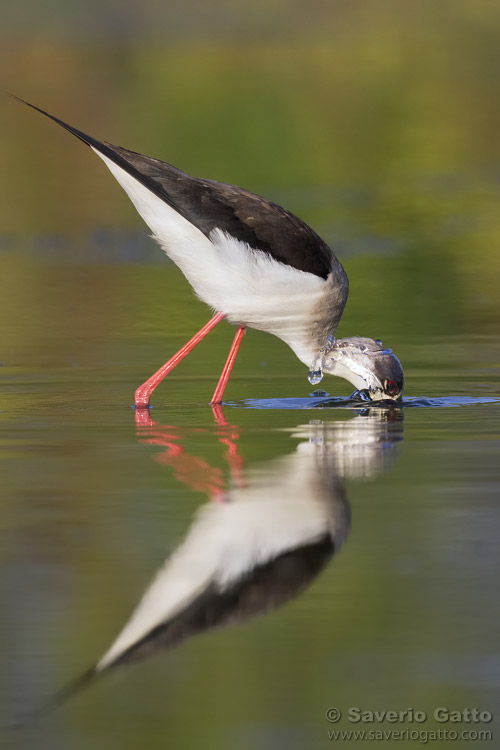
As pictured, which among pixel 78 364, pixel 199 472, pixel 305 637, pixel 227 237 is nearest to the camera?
pixel 305 637

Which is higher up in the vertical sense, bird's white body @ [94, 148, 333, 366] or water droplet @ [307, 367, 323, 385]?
bird's white body @ [94, 148, 333, 366]

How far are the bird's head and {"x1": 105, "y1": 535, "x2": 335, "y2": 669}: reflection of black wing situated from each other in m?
3.57

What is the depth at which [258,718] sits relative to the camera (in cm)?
368

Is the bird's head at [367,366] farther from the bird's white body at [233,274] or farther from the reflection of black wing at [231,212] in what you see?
the reflection of black wing at [231,212]

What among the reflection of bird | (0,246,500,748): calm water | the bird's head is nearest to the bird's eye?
the bird's head

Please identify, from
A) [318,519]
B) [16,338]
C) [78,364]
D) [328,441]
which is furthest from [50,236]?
[318,519]

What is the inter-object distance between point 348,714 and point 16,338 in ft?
26.0

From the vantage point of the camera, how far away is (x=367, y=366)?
28.3 feet

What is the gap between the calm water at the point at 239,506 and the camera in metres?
3.80

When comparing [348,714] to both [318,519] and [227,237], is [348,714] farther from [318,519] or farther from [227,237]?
[227,237]

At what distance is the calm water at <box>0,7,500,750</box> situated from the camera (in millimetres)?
3805

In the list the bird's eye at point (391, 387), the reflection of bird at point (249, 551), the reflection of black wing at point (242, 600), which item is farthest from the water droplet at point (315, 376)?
the reflection of black wing at point (242, 600)

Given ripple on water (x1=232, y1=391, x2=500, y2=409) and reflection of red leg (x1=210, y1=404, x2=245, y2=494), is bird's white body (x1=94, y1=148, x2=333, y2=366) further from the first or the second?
reflection of red leg (x1=210, y1=404, x2=245, y2=494)

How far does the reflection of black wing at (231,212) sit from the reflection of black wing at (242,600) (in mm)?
3583
